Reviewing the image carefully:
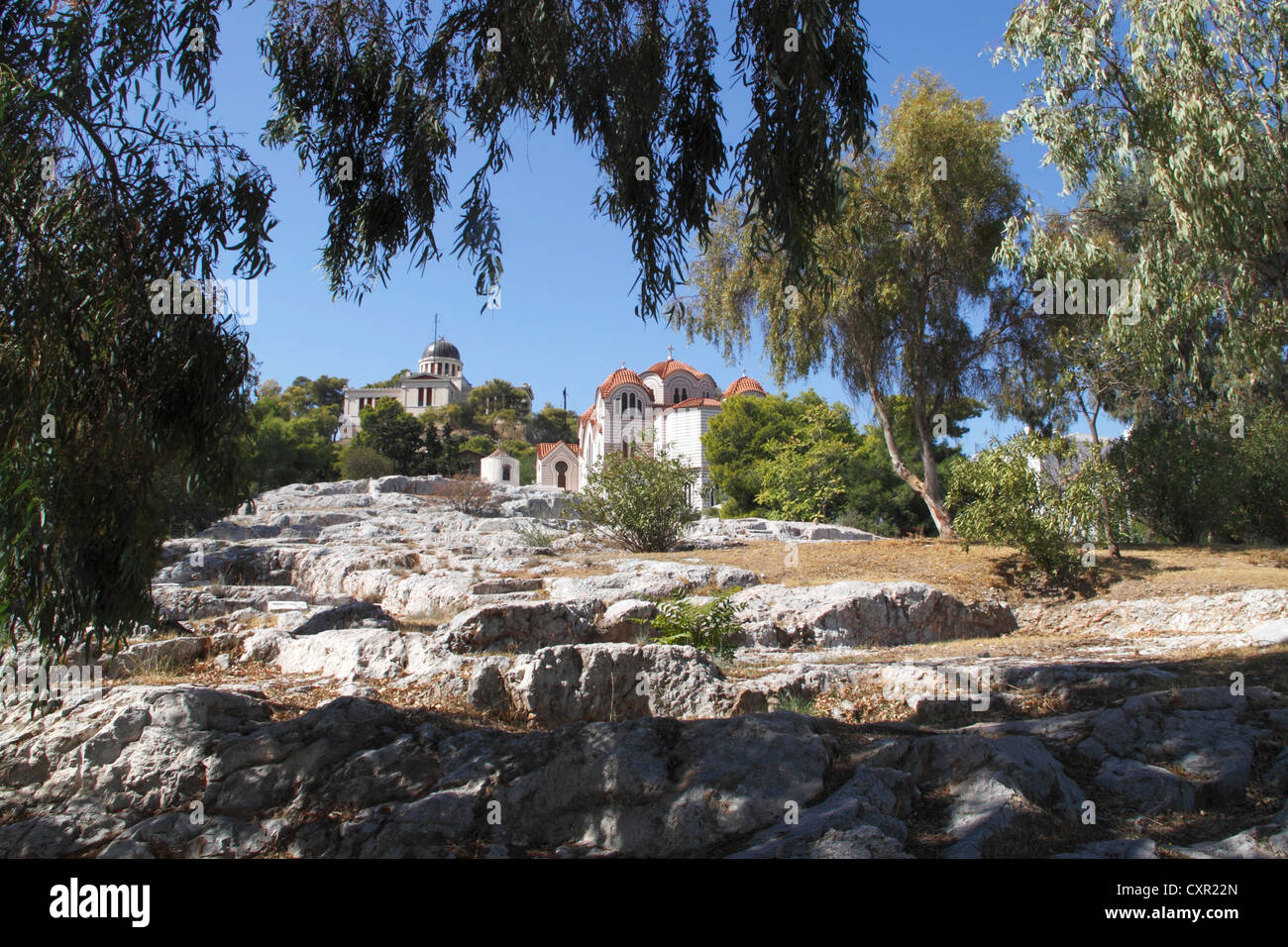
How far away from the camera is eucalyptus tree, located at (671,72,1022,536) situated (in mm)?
14656

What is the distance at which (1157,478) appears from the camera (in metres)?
13.6

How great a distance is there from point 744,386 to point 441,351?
57.7m

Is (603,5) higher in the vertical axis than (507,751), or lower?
higher

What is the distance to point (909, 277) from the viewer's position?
14984 millimetres

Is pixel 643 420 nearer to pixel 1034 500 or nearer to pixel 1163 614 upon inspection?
pixel 1034 500

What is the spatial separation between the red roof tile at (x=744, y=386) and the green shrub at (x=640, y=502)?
92.4 feet

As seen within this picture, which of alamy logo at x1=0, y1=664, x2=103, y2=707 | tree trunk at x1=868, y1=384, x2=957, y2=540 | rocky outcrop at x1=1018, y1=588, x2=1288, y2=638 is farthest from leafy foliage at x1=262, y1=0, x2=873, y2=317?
tree trunk at x1=868, y1=384, x2=957, y2=540

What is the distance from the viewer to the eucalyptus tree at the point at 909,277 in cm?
1466

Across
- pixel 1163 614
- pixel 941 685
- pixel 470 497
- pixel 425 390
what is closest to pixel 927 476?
pixel 1163 614
